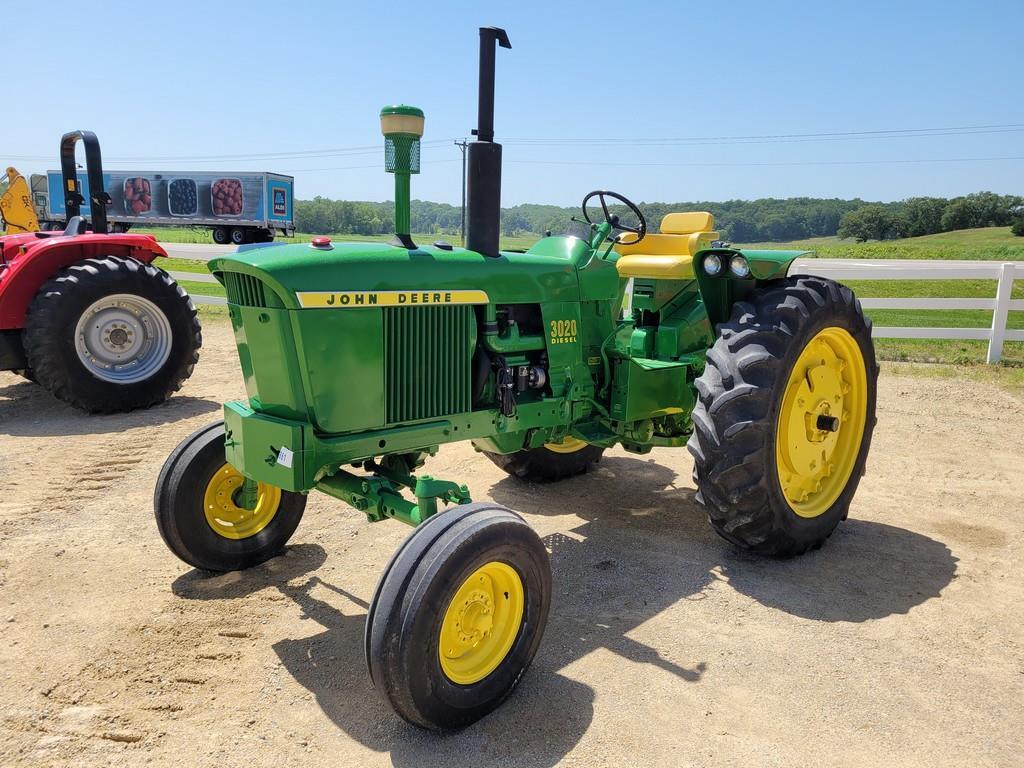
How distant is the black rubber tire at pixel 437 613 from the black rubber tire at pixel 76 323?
18.0 ft

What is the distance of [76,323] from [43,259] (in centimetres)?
75

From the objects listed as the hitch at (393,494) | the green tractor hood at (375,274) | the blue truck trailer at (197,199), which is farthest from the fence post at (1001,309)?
the blue truck trailer at (197,199)

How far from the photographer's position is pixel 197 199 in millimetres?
34250

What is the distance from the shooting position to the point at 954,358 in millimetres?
9773

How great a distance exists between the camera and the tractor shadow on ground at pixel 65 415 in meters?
6.73

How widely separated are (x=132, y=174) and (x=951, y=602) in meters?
38.5

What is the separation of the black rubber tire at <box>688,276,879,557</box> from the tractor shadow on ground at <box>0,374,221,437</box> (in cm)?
511

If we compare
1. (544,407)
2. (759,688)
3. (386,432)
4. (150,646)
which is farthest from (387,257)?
(759,688)

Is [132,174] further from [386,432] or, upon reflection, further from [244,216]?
[386,432]

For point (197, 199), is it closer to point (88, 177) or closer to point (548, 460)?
point (88, 177)

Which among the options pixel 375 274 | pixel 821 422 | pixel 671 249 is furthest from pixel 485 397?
pixel 671 249

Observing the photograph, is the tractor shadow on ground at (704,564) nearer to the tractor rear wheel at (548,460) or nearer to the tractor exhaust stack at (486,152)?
the tractor rear wheel at (548,460)

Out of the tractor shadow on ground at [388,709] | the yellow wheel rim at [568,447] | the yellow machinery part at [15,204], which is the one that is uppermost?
the yellow machinery part at [15,204]

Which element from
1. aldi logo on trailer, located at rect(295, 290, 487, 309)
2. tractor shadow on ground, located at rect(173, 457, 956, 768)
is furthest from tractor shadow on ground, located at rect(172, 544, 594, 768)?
aldi logo on trailer, located at rect(295, 290, 487, 309)
